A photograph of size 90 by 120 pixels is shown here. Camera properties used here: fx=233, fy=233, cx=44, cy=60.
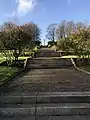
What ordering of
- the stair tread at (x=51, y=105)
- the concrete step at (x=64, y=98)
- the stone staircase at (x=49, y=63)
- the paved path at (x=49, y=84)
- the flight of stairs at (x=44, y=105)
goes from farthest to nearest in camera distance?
the stone staircase at (x=49, y=63)
the paved path at (x=49, y=84)
the concrete step at (x=64, y=98)
the stair tread at (x=51, y=105)
the flight of stairs at (x=44, y=105)

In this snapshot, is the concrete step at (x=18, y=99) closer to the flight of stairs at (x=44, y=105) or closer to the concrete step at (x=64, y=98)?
the flight of stairs at (x=44, y=105)

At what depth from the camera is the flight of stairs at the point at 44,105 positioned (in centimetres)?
646

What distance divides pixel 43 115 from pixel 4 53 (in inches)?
632

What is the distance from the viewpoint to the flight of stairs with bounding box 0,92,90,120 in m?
6.46

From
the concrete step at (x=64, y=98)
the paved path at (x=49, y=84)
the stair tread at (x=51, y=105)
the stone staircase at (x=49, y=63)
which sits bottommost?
the stone staircase at (x=49, y=63)

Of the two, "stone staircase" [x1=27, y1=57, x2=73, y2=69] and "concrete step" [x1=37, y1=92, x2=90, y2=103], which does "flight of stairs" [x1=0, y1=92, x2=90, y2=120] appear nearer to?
"concrete step" [x1=37, y1=92, x2=90, y2=103]

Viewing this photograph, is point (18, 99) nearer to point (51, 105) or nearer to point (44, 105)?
point (44, 105)

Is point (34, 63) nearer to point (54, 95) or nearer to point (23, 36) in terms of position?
point (23, 36)

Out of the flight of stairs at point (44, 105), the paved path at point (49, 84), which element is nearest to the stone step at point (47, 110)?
the flight of stairs at point (44, 105)

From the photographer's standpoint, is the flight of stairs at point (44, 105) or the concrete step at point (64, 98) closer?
the flight of stairs at point (44, 105)

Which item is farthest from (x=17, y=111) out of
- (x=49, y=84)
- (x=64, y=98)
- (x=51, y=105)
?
(x=49, y=84)

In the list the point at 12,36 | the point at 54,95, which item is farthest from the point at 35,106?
the point at 12,36

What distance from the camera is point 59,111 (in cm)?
652

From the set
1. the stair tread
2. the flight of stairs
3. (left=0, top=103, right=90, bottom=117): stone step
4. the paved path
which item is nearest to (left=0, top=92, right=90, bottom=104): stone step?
the flight of stairs
